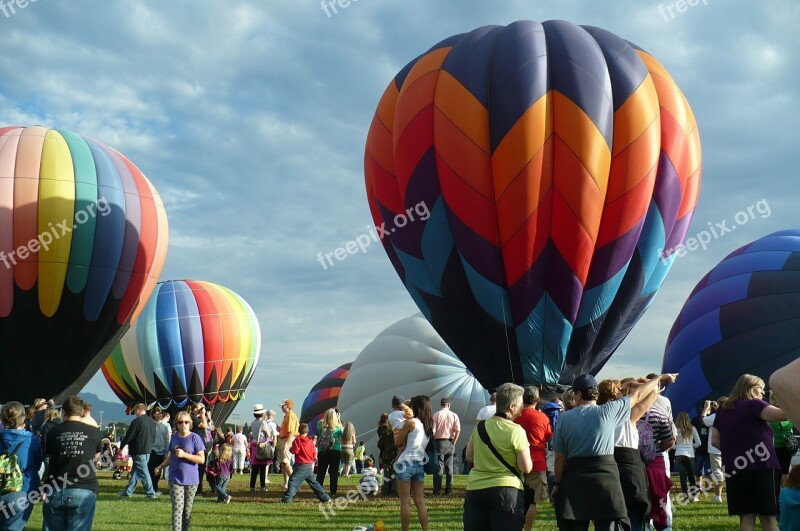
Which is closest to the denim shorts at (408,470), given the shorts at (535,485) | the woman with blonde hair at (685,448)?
the shorts at (535,485)

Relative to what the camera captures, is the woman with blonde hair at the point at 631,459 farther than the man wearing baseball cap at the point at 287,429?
No

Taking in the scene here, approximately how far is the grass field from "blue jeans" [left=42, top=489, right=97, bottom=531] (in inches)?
130

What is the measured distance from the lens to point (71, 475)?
5.72 m

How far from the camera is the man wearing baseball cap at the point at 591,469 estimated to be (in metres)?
5.06

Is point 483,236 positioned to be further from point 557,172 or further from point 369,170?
point 369,170

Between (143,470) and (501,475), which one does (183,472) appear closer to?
(501,475)

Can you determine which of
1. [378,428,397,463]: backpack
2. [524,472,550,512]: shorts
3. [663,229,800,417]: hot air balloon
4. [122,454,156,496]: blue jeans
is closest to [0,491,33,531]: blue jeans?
[524,472,550,512]: shorts

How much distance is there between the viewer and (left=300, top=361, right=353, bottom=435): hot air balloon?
3538cm

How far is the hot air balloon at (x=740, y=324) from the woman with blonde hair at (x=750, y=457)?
1132cm

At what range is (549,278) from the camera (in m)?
13.1

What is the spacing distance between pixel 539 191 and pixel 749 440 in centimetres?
708

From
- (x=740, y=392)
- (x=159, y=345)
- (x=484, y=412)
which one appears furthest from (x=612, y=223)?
(x=159, y=345)

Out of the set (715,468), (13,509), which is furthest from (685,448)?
(13,509)

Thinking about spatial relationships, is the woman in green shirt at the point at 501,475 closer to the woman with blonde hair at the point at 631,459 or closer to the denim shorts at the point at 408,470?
the woman with blonde hair at the point at 631,459
